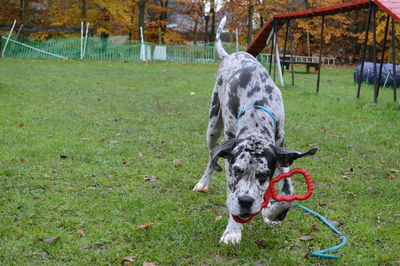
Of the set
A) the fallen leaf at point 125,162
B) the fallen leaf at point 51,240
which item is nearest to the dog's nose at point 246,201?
the fallen leaf at point 51,240

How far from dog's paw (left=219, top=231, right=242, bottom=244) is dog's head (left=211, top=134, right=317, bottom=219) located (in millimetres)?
505

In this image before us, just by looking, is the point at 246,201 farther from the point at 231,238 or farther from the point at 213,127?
the point at 213,127

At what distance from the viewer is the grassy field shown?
12.4 ft

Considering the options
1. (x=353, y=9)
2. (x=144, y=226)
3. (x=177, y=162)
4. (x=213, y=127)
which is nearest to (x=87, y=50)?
(x=353, y=9)

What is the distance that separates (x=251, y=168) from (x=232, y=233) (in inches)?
33.6

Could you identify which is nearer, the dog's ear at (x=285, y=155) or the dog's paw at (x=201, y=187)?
the dog's ear at (x=285, y=155)

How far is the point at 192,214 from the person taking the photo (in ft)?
15.4

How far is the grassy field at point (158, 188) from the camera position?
149 inches

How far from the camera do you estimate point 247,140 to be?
357cm

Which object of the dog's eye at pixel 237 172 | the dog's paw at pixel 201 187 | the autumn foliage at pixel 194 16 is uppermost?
the autumn foliage at pixel 194 16

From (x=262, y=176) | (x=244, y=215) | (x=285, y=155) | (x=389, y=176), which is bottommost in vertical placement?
(x=389, y=176)

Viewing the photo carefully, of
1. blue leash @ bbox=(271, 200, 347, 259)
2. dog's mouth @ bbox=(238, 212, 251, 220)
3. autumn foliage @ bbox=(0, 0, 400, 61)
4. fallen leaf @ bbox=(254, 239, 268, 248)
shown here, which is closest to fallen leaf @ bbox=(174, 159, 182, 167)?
blue leash @ bbox=(271, 200, 347, 259)

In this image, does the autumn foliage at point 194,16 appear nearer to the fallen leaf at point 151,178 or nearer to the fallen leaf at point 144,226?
the fallen leaf at point 151,178

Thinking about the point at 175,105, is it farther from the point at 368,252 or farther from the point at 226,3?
the point at 226,3
